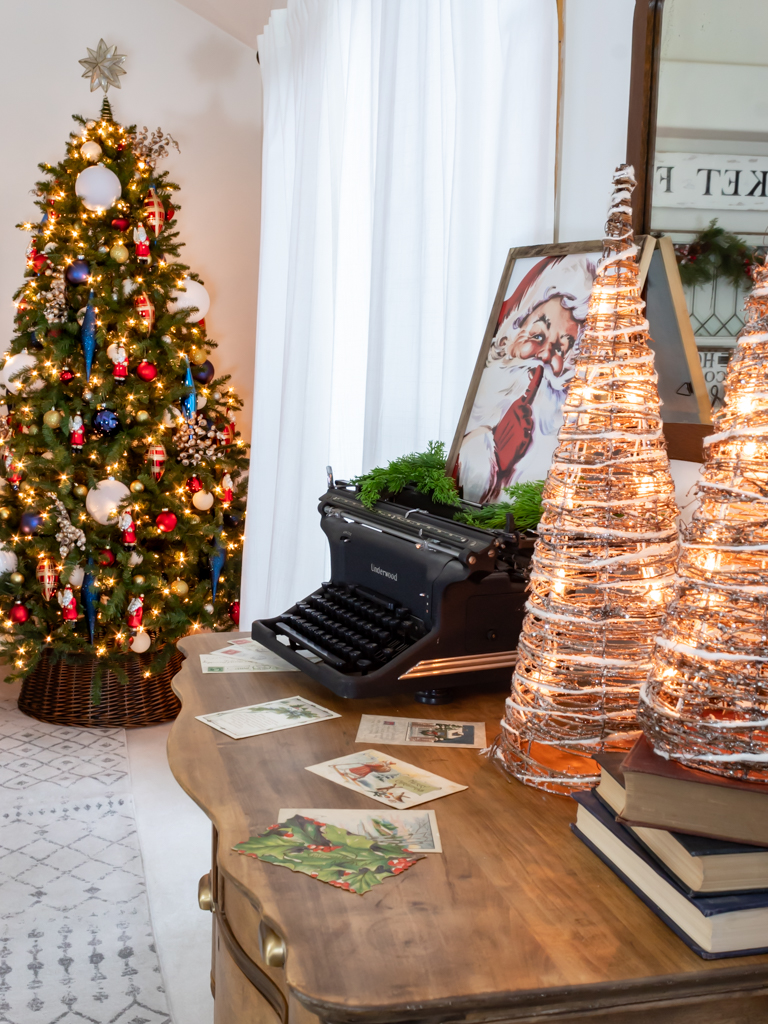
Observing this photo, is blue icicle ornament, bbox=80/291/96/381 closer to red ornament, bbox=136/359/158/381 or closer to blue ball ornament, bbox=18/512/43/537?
red ornament, bbox=136/359/158/381

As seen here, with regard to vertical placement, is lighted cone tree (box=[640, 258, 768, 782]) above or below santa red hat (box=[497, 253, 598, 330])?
below

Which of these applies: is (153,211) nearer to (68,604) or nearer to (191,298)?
(191,298)

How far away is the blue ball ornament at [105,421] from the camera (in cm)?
314

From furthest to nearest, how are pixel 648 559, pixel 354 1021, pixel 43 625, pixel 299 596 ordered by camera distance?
1. pixel 43 625
2. pixel 299 596
3. pixel 648 559
4. pixel 354 1021

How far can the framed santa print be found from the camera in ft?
5.11

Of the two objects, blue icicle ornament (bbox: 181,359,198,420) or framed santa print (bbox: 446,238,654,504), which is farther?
blue icicle ornament (bbox: 181,359,198,420)

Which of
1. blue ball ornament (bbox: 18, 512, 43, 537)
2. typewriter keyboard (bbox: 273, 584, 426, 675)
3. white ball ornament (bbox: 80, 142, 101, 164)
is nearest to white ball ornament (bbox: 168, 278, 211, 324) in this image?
white ball ornament (bbox: 80, 142, 101, 164)

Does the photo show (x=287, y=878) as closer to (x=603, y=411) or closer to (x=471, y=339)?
(x=603, y=411)

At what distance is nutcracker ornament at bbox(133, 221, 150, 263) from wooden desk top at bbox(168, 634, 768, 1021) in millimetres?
2499

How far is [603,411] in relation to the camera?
101 cm

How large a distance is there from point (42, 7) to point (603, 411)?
3687mm

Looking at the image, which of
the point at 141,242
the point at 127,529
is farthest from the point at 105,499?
the point at 141,242

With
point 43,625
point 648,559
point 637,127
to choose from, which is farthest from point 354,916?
point 43,625

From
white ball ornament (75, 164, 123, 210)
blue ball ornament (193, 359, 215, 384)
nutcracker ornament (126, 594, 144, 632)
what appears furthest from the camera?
blue ball ornament (193, 359, 215, 384)
